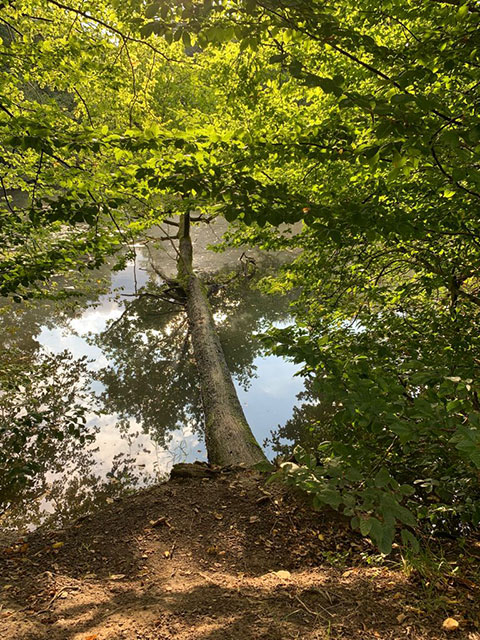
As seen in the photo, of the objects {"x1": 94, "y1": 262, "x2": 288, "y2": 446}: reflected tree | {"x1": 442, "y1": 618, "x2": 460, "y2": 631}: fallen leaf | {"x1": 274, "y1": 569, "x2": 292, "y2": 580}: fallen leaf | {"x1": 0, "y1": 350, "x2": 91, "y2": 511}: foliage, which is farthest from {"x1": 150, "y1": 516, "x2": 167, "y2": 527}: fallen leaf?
{"x1": 94, "y1": 262, "x2": 288, "y2": 446}: reflected tree

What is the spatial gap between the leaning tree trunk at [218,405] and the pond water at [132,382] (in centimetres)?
74

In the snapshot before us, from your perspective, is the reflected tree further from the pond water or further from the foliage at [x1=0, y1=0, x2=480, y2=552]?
the foliage at [x1=0, y1=0, x2=480, y2=552]

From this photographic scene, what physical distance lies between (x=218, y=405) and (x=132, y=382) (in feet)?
8.78

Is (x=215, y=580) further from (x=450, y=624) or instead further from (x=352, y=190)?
(x=352, y=190)

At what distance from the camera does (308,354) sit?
1.96 m

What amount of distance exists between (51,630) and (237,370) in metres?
6.43

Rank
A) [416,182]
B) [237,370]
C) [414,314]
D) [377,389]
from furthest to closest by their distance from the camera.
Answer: [237,370] → [414,314] → [416,182] → [377,389]

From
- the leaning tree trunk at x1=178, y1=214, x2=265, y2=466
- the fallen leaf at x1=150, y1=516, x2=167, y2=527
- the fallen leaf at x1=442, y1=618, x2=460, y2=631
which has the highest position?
the leaning tree trunk at x1=178, y1=214, x2=265, y2=466

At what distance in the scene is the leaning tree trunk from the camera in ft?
15.4

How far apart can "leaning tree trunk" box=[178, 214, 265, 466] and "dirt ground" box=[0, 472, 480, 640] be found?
109 centimetres

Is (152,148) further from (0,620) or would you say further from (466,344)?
(0,620)

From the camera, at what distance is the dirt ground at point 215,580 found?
1764mm

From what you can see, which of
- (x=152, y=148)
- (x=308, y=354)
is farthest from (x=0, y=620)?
(x=152, y=148)

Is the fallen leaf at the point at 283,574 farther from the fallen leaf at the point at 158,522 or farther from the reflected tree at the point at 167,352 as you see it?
the reflected tree at the point at 167,352
